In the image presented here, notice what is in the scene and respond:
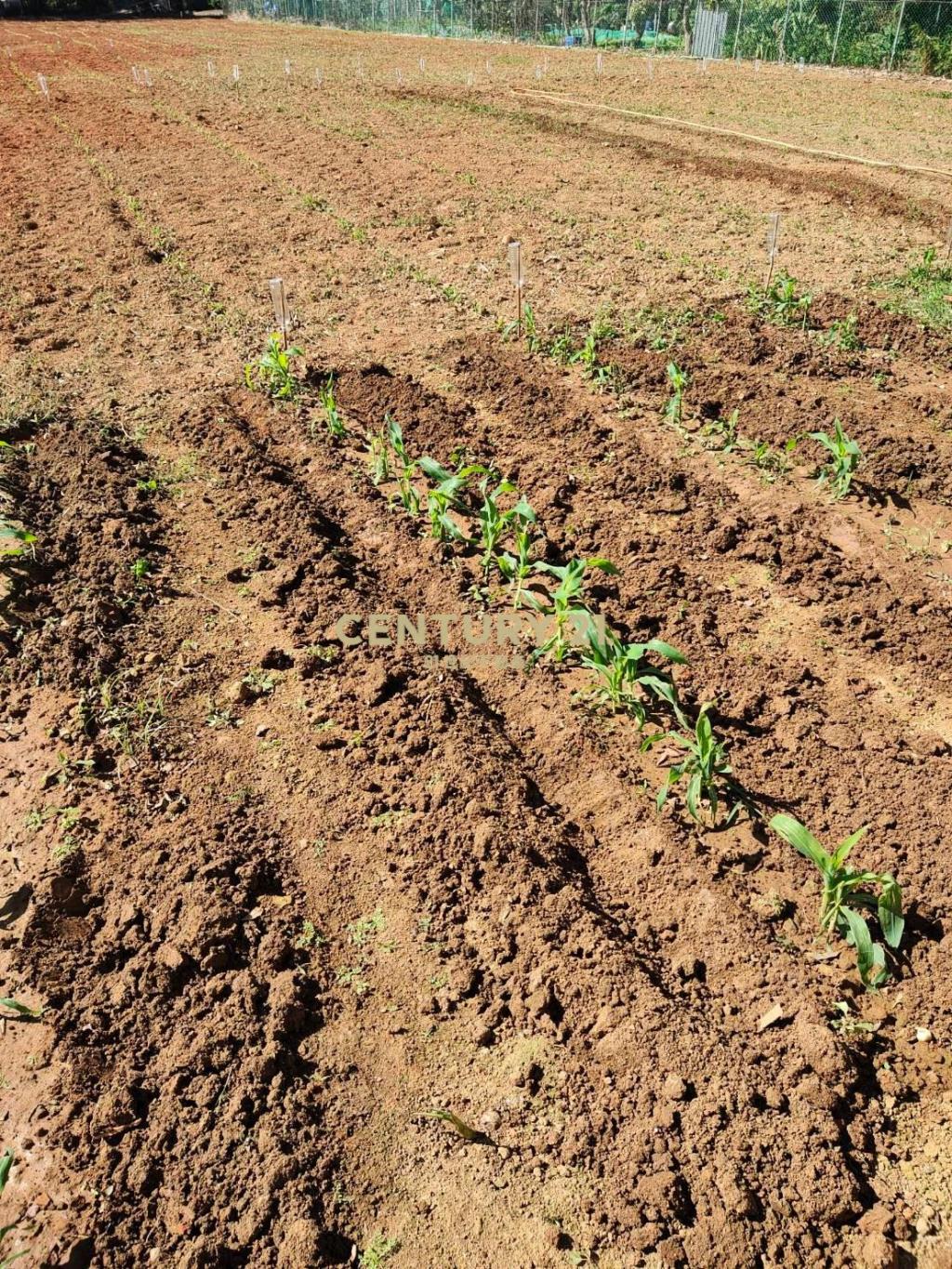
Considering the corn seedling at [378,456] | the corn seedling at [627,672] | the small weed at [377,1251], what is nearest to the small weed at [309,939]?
the small weed at [377,1251]

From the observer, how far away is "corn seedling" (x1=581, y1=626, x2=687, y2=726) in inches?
161

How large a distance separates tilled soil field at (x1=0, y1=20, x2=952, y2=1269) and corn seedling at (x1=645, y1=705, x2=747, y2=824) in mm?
78

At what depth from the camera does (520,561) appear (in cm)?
522

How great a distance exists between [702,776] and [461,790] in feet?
3.28

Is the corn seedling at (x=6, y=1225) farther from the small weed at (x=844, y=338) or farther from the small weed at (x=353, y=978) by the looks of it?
the small weed at (x=844, y=338)

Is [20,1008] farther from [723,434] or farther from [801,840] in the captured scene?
[723,434]

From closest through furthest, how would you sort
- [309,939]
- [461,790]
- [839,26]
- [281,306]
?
1. [309,939]
2. [461,790]
3. [281,306]
4. [839,26]

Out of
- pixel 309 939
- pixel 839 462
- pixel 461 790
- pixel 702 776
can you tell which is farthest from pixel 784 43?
pixel 309 939

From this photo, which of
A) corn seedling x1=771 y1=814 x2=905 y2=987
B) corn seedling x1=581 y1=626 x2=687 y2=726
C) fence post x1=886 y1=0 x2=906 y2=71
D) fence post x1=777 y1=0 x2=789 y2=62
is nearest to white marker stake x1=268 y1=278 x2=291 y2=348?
corn seedling x1=581 y1=626 x2=687 y2=726

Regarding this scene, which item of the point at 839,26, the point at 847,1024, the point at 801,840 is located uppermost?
the point at 839,26

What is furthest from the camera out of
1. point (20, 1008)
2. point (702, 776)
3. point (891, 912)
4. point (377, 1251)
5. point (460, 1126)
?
point (702, 776)

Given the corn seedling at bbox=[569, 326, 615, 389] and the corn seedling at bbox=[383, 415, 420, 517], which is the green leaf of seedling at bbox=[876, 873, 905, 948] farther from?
the corn seedling at bbox=[569, 326, 615, 389]

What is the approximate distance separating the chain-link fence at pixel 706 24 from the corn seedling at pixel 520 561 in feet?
89.6

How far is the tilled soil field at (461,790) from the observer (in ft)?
9.02
